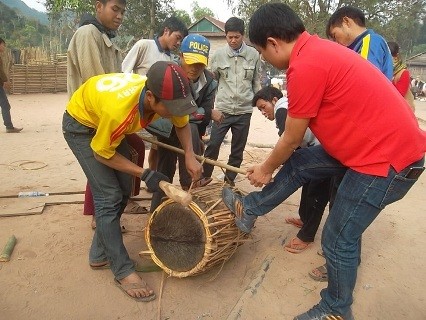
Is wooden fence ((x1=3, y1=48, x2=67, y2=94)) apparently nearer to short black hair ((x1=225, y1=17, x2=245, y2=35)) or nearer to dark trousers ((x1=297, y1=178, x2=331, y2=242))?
short black hair ((x1=225, y1=17, x2=245, y2=35))

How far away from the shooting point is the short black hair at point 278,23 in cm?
191

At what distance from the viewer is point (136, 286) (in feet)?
8.52

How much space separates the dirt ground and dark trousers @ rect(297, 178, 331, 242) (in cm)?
17

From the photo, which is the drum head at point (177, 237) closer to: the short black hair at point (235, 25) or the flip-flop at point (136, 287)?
the flip-flop at point (136, 287)

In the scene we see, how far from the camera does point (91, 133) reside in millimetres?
2537

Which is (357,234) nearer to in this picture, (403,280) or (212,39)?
(403,280)

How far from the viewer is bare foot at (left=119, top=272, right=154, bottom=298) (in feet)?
8.36

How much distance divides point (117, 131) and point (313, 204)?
1776 millimetres

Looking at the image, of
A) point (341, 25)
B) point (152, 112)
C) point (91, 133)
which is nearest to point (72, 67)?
point (91, 133)

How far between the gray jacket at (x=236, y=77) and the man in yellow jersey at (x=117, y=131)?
6.53 ft

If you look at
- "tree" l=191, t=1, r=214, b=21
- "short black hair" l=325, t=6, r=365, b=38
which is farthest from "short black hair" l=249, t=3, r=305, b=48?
"tree" l=191, t=1, r=214, b=21

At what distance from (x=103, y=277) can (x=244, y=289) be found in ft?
3.55

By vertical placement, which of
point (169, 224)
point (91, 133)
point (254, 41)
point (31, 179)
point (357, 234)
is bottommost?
point (31, 179)

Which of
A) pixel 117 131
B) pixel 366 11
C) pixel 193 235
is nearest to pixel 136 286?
pixel 193 235
